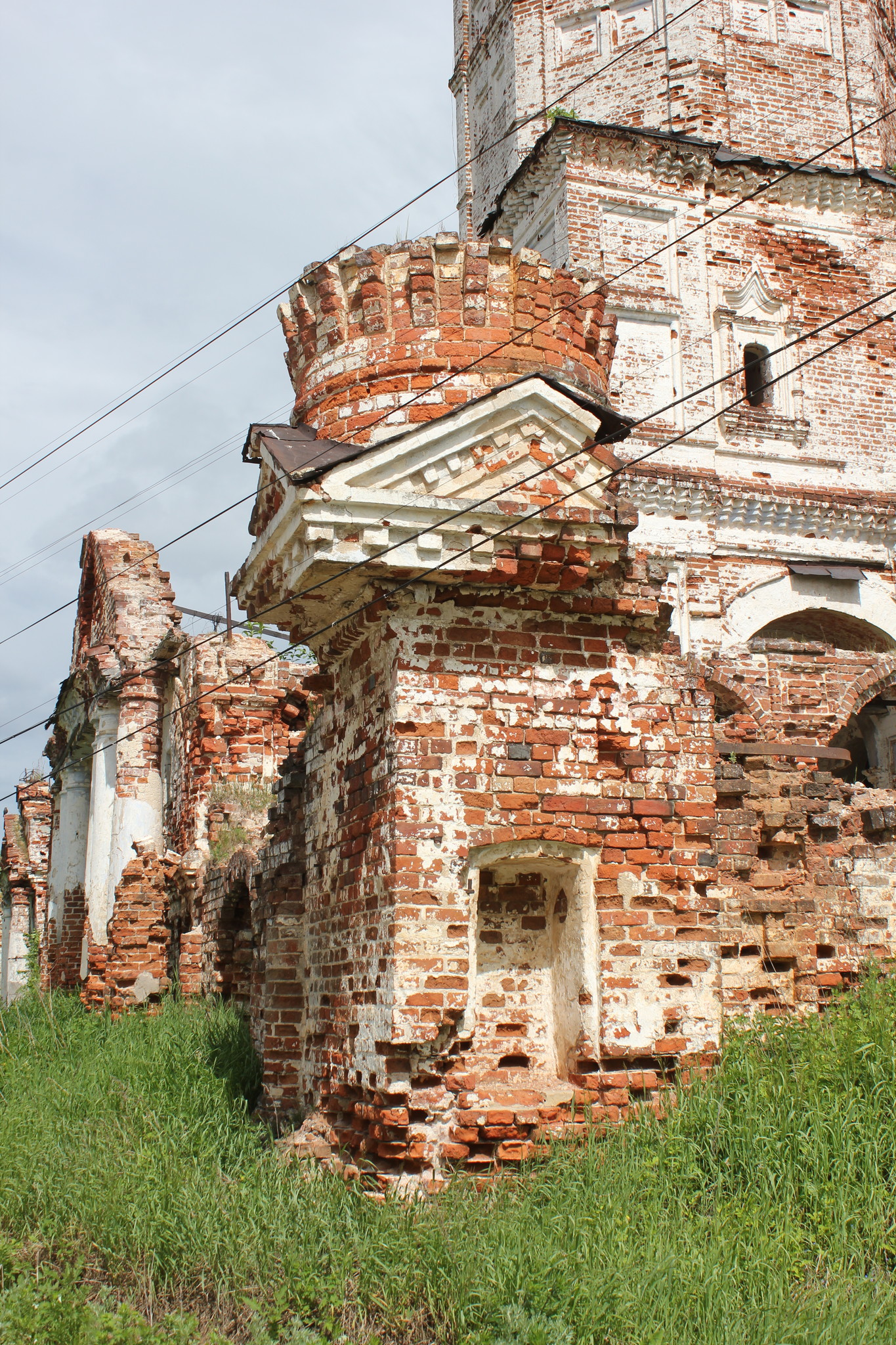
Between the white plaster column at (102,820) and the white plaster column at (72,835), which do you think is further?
the white plaster column at (72,835)

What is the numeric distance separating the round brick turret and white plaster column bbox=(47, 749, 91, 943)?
39.8ft

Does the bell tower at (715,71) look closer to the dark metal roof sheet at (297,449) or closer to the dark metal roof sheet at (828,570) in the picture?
the dark metal roof sheet at (828,570)

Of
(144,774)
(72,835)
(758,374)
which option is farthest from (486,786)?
(758,374)

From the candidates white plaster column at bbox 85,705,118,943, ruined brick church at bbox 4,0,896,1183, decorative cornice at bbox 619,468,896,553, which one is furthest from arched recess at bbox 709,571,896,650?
white plaster column at bbox 85,705,118,943

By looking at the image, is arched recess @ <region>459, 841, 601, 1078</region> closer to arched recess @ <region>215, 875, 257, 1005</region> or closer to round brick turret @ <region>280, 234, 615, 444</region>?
round brick turret @ <region>280, 234, 615, 444</region>

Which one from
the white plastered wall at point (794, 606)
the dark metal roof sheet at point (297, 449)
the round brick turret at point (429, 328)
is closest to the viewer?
the dark metal roof sheet at point (297, 449)

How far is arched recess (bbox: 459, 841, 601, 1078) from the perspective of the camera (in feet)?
16.9

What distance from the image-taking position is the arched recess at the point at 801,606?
1758 cm

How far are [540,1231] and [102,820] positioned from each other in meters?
11.3

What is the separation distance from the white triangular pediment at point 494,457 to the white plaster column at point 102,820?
947 cm

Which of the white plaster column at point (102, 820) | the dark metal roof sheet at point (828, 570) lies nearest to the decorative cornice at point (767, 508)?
the dark metal roof sheet at point (828, 570)

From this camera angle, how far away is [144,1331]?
3906mm

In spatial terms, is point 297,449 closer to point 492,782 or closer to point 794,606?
point 492,782

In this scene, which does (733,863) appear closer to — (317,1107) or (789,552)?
(317,1107)
